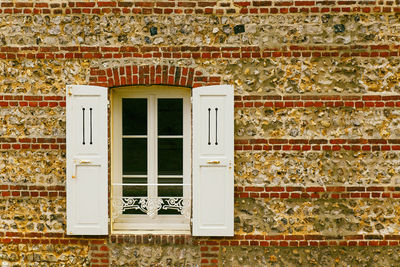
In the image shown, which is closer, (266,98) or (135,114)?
(266,98)

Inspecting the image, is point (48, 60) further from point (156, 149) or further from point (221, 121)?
point (221, 121)

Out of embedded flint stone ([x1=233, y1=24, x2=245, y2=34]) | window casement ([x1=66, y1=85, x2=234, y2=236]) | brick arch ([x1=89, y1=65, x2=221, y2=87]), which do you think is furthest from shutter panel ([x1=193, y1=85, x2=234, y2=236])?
embedded flint stone ([x1=233, y1=24, x2=245, y2=34])

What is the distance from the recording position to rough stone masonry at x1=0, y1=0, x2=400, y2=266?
17.7 feet

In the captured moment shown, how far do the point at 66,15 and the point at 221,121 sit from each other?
2464 mm

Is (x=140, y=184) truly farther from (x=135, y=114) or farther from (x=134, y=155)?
(x=135, y=114)

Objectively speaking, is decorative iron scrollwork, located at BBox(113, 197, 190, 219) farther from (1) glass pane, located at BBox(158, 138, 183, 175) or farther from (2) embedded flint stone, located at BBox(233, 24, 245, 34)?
(2) embedded flint stone, located at BBox(233, 24, 245, 34)

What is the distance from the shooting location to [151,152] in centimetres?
563

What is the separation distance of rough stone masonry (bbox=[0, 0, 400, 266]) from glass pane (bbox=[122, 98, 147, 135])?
36 centimetres

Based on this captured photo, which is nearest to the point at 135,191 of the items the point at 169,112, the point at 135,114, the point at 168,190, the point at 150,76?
the point at 168,190

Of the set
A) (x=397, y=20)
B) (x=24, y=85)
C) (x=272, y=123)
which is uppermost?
(x=397, y=20)

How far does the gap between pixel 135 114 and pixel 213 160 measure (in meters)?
1.26

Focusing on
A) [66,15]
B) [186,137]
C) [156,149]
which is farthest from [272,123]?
[66,15]

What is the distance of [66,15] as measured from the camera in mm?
5422

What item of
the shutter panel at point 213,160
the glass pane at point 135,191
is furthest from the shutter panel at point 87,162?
the shutter panel at point 213,160
